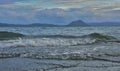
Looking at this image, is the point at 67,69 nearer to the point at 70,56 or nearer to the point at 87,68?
the point at 87,68

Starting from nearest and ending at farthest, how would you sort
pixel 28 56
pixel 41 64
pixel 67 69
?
pixel 67 69, pixel 41 64, pixel 28 56

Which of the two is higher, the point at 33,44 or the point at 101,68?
the point at 101,68

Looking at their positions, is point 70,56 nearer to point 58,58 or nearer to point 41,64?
point 58,58

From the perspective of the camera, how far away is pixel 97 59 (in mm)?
Answer: 15102

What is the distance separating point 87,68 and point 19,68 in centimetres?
253

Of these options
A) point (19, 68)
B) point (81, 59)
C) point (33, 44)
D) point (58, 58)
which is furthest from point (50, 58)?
point (33, 44)

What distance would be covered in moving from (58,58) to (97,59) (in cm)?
191

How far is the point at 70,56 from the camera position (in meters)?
16.0

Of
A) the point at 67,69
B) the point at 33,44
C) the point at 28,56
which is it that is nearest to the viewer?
the point at 67,69

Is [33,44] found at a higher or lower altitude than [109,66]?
lower

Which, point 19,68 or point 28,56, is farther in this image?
point 28,56

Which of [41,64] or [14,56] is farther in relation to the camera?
[14,56]

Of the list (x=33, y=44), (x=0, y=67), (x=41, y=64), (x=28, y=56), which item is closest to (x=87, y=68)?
(x=41, y=64)

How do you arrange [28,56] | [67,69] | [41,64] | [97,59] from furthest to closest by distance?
[28,56]
[97,59]
[41,64]
[67,69]
